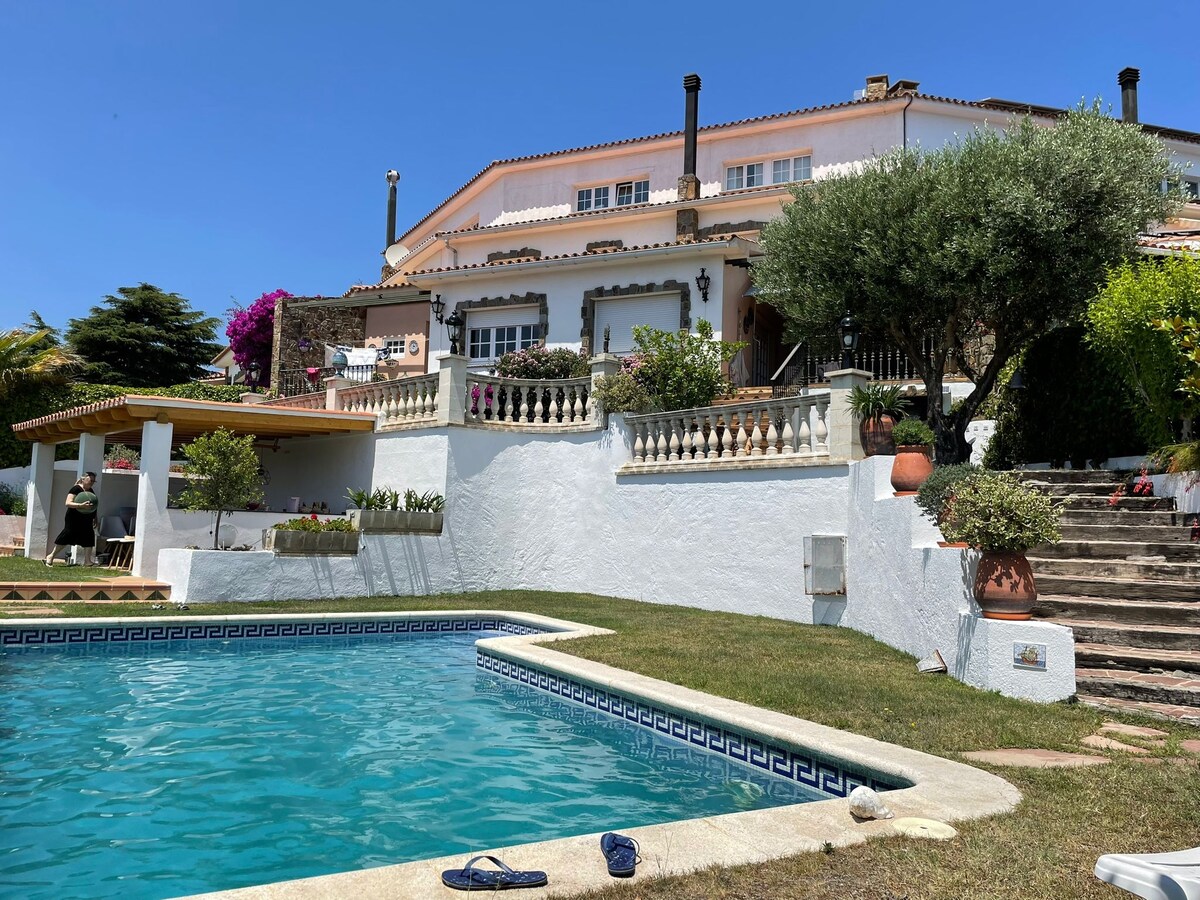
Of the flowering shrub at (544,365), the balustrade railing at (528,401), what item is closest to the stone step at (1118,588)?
the balustrade railing at (528,401)

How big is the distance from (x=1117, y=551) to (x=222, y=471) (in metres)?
13.1

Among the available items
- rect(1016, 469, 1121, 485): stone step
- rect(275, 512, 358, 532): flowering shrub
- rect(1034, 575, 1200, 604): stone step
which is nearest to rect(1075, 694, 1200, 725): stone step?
rect(1034, 575, 1200, 604): stone step

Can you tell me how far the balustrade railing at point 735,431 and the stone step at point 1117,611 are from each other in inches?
193

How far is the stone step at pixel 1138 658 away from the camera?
23.7ft

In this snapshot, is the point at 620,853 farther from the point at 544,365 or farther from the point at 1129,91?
the point at 1129,91

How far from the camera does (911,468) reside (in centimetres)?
1055

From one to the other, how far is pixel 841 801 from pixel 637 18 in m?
19.6

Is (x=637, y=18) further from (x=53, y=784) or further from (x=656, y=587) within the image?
(x=53, y=784)

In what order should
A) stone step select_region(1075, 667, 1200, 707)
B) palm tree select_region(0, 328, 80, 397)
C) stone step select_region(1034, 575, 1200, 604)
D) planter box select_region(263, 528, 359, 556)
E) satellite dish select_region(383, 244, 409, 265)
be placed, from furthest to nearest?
satellite dish select_region(383, 244, 409, 265), palm tree select_region(0, 328, 80, 397), planter box select_region(263, 528, 359, 556), stone step select_region(1034, 575, 1200, 604), stone step select_region(1075, 667, 1200, 707)

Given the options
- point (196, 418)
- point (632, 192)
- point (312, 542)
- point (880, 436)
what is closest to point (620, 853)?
point (880, 436)

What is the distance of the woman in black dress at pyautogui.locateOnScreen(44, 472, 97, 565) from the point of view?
16781mm

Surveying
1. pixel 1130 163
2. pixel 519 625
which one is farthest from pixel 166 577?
pixel 1130 163

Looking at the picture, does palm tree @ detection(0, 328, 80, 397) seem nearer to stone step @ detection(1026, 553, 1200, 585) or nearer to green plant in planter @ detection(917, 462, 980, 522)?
green plant in planter @ detection(917, 462, 980, 522)

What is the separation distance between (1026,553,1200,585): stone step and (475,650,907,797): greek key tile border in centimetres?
479
